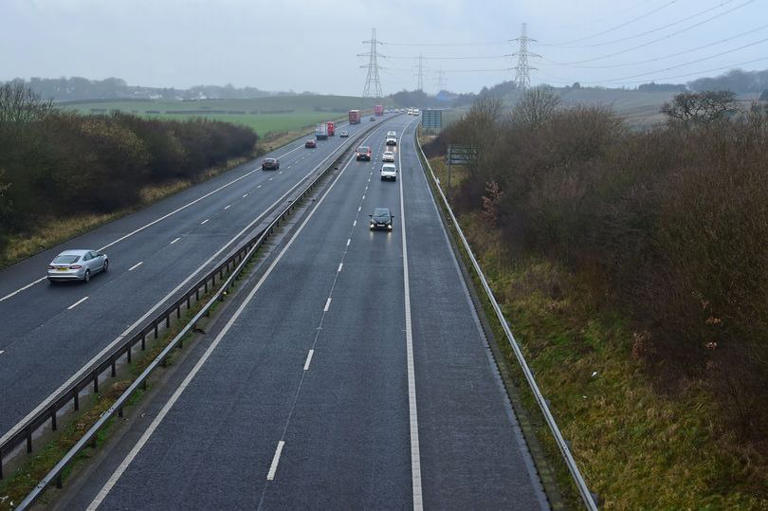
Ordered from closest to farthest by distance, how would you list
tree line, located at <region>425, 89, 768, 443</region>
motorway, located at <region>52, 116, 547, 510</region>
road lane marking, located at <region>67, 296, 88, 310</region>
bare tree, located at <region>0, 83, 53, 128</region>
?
1. motorway, located at <region>52, 116, 547, 510</region>
2. tree line, located at <region>425, 89, 768, 443</region>
3. road lane marking, located at <region>67, 296, 88, 310</region>
4. bare tree, located at <region>0, 83, 53, 128</region>

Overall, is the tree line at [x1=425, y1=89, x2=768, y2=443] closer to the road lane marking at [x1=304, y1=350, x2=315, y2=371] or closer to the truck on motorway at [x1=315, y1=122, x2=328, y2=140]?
the road lane marking at [x1=304, y1=350, x2=315, y2=371]

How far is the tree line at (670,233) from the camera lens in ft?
50.6

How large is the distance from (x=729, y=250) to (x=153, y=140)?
5449cm

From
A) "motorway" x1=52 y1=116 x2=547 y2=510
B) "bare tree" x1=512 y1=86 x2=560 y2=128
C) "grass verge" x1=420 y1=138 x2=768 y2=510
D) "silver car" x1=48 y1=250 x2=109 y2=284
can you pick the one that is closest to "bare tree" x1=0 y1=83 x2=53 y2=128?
"silver car" x1=48 y1=250 x2=109 y2=284

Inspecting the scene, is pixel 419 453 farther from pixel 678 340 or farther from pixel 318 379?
pixel 678 340

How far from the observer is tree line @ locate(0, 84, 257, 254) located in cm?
4150

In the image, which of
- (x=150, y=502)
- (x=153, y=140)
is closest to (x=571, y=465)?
(x=150, y=502)

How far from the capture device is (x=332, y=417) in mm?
17453

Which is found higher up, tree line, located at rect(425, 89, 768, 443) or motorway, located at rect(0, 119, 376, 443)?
tree line, located at rect(425, 89, 768, 443)

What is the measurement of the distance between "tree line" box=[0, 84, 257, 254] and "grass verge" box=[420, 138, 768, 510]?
90.1 feet

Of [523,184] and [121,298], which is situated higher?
[523,184]

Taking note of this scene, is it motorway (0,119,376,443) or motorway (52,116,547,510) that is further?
motorway (0,119,376,443)

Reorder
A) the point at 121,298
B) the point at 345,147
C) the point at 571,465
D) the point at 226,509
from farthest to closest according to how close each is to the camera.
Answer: the point at 345,147 → the point at 121,298 → the point at 571,465 → the point at 226,509

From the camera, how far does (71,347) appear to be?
22406 mm
